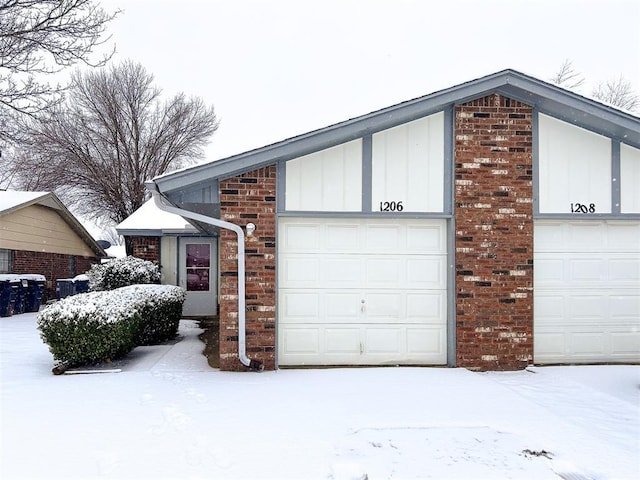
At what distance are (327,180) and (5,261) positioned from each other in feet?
42.6

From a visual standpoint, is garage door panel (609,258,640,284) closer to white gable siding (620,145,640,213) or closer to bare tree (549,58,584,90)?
white gable siding (620,145,640,213)

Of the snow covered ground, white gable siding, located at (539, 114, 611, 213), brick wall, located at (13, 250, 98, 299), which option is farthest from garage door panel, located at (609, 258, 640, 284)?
brick wall, located at (13, 250, 98, 299)

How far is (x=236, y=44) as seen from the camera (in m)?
38.0

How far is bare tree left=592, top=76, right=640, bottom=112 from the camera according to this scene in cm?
2728

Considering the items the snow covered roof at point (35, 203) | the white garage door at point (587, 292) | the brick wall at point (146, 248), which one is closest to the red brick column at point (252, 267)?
the white garage door at point (587, 292)

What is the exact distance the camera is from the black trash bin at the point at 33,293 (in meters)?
15.7

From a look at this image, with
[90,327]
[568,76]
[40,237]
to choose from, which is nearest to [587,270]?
[90,327]

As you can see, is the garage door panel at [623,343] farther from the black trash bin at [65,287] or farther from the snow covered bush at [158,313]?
the black trash bin at [65,287]

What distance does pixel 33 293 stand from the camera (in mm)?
15805

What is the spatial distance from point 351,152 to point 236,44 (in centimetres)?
3405

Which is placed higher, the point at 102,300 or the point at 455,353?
the point at 102,300

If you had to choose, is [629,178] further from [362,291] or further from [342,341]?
[342,341]

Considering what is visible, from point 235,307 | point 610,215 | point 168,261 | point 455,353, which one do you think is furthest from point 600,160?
point 168,261

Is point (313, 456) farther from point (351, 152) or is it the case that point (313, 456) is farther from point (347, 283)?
point (351, 152)
